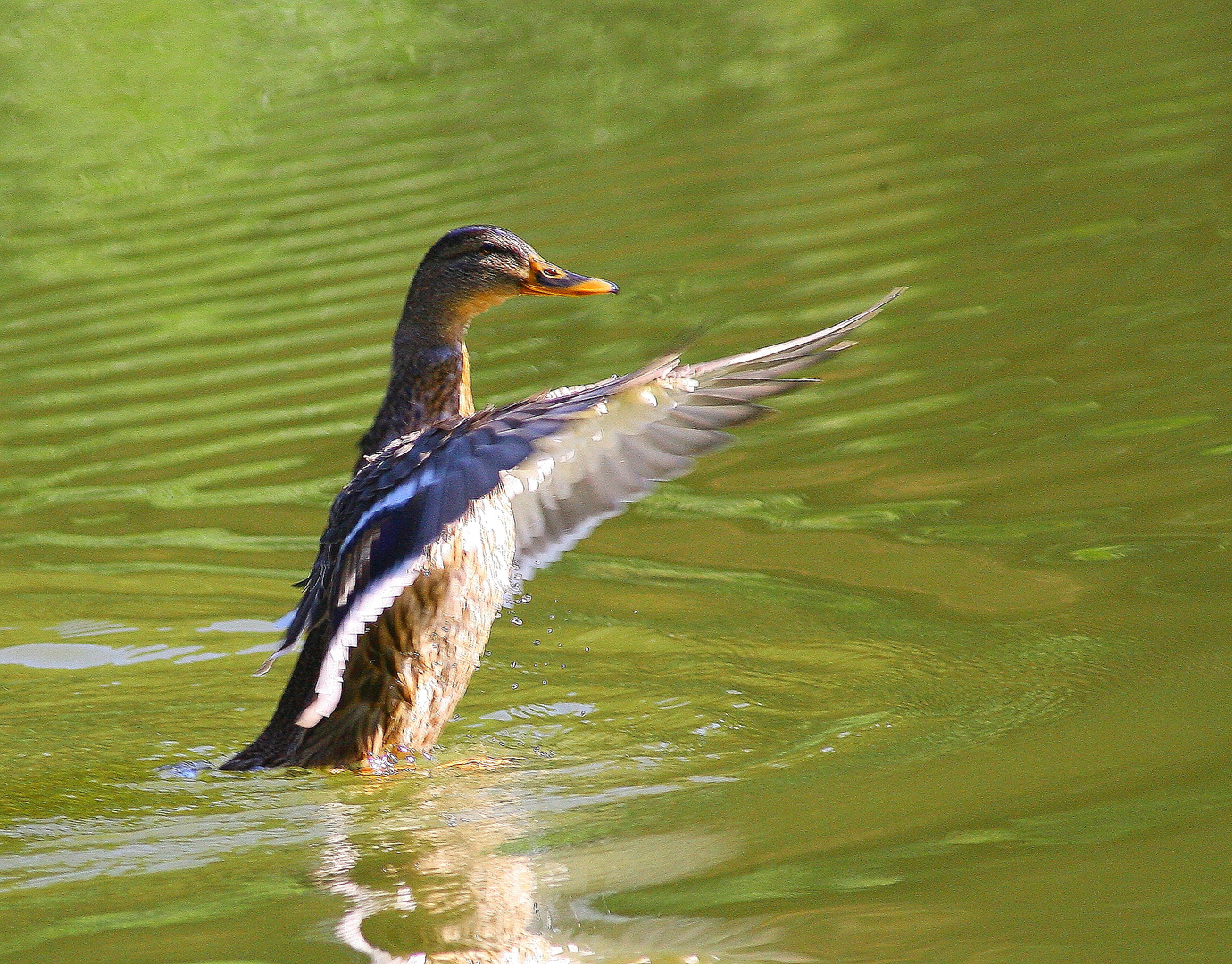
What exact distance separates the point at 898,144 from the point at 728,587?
21.5 feet

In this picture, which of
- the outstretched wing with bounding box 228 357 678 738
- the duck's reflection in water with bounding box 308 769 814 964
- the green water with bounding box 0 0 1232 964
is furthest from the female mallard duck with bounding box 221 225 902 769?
the duck's reflection in water with bounding box 308 769 814 964

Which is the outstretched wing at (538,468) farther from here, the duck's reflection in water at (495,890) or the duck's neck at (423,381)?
the duck's neck at (423,381)

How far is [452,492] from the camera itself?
14.3 ft

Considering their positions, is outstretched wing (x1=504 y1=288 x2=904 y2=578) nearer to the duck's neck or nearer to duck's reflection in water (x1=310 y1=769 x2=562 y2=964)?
duck's reflection in water (x1=310 y1=769 x2=562 y2=964)

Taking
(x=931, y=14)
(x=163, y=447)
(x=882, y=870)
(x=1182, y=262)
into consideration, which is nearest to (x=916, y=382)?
(x=1182, y=262)

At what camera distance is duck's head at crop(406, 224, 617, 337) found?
607cm

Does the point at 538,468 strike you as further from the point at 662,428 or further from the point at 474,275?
the point at 474,275

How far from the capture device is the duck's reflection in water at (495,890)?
3.55 m

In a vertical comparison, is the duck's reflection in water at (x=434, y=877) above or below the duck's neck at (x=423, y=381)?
below

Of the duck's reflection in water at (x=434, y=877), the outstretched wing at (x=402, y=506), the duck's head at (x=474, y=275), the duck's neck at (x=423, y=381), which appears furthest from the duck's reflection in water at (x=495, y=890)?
the duck's head at (x=474, y=275)

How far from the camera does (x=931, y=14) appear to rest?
1592cm

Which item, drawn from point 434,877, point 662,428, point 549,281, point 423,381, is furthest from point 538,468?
point 549,281

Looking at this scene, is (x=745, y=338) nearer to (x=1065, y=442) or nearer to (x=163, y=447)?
(x=1065, y=442)

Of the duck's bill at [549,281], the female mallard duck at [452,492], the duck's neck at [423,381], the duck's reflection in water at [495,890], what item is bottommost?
the duck's reflection in water at [495,890]
